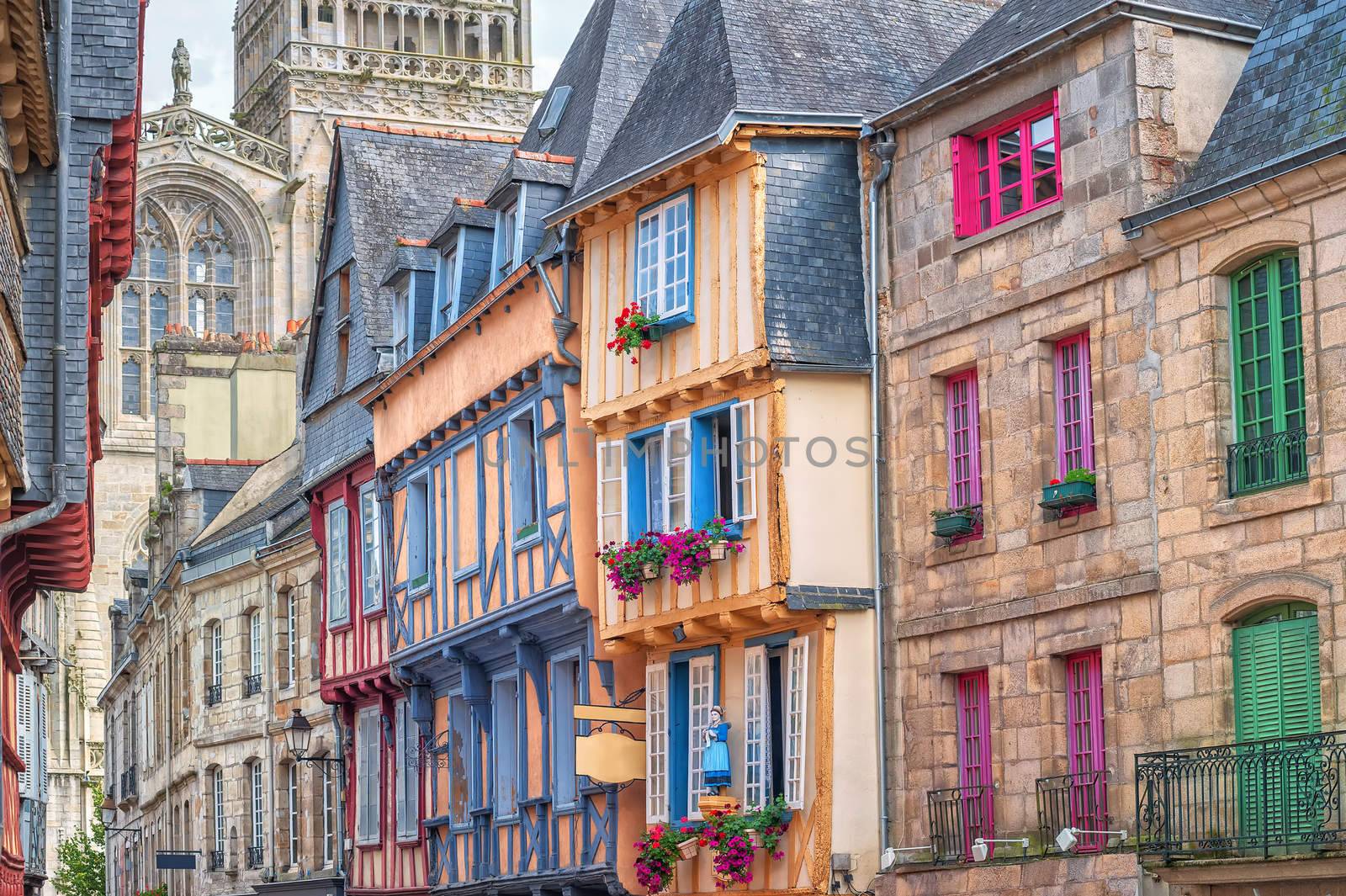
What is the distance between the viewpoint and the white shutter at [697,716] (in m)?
22.4

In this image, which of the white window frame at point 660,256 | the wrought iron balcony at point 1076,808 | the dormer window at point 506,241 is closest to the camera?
the wrought iron balcony at point 1076,808

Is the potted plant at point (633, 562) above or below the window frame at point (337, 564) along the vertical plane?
below

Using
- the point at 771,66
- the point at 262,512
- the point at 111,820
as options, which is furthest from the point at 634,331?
the point at 111,820

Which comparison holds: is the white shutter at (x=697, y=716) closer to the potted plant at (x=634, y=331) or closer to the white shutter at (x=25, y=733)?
the potted plant at (x=634, y=331)

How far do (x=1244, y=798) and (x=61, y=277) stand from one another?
8.89 meters

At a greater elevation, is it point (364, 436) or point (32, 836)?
point (364, 436)

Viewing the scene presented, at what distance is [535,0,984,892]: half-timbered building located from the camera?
824 inches

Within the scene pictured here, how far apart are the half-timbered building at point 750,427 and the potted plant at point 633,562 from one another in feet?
0.14

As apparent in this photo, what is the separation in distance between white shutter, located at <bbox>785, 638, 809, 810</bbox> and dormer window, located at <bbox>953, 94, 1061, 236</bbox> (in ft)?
11.8

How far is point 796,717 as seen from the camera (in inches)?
829

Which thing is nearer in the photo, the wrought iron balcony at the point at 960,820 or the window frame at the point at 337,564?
the wrought iron balcony at the point at 960,820

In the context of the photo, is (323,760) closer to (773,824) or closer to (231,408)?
(773,824)

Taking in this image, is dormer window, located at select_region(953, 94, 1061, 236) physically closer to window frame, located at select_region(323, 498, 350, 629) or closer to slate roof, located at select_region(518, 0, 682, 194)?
slate roof, located at select_region(518, 0, 682, 194)

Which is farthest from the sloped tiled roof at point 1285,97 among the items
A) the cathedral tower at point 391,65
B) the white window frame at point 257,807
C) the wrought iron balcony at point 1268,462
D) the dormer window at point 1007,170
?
the cathedral tower at point 391,65
